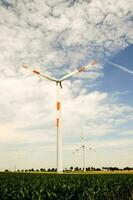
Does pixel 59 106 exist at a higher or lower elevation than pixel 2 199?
Result: higher

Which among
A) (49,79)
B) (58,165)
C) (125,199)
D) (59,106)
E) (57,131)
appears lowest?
(125,199)

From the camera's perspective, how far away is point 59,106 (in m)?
73.4

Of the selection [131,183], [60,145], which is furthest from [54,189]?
[60,145]

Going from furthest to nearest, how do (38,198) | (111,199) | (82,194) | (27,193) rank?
1. (111,199)
2. (82,194)
3. (27,193)
4. (38,198)

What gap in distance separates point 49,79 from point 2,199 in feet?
176

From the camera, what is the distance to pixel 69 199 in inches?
918

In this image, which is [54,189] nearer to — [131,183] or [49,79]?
[131,183]

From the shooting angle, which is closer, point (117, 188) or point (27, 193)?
point (27, 193)

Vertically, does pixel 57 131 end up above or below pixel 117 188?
above

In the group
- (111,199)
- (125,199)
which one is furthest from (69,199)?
(125,199)

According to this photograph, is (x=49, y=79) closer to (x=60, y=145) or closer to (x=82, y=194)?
(x=60, y=145)

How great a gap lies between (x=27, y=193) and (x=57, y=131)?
50008mm

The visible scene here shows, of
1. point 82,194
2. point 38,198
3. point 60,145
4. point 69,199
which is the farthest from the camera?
point 60,145

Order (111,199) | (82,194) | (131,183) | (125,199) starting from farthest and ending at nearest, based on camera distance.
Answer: (131,183) → (125,199) → (111,199) → (82,194)
